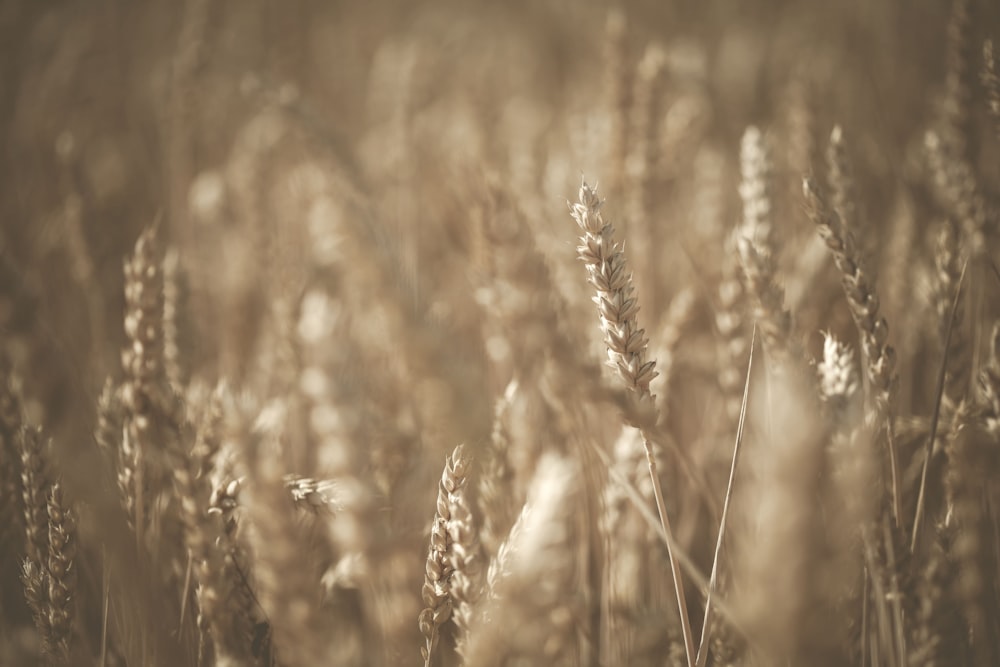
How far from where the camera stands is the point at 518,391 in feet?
2.38

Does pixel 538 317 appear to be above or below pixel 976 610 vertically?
above

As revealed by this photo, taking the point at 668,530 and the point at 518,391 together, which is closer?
the point at 668,530

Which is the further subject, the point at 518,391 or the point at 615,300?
the point at 518,391

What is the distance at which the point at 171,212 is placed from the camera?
1582mm

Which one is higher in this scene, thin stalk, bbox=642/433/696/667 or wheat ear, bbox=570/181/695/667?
wheat ear, bbox=570/181/695/667

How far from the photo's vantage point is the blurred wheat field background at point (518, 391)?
0.41 m

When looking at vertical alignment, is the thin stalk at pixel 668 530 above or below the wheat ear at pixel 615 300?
below

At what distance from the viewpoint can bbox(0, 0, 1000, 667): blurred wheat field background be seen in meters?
0.41

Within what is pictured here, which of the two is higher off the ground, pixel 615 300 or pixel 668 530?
pixel 615 300

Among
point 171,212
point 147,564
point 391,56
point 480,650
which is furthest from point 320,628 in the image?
point 391,56

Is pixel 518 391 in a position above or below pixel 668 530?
above

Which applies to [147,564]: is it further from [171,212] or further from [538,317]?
[171,212]

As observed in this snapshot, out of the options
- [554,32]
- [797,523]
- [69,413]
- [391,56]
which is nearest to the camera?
[797,523]

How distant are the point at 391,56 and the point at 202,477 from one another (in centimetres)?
231
